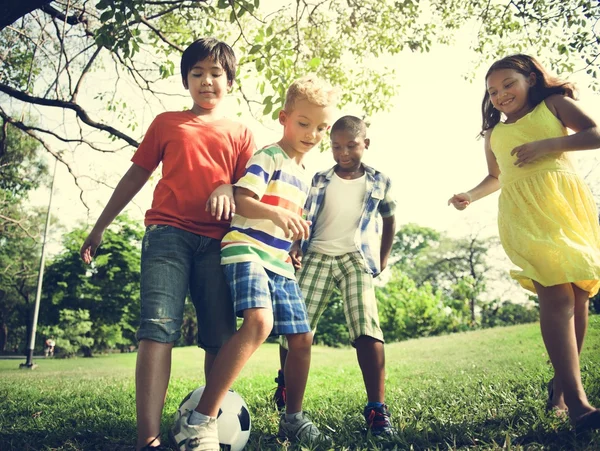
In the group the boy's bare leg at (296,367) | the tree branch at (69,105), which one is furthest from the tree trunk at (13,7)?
the boy's bare leg at (296,367)

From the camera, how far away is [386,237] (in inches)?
138

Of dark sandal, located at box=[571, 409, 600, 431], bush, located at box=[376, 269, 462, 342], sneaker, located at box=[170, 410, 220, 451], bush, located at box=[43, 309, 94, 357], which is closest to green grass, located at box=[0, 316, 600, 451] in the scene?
dark sandal, located at box=[571, 409, 600, 431]

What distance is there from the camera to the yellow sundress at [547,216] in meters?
2.44

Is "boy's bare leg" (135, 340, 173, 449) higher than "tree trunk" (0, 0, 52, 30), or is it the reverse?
"tree trunk" (0, 0, 52, 30)

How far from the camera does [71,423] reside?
3.33 meters

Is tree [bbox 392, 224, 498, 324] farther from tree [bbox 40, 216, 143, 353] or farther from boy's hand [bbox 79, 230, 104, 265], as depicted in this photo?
boy's hand [bbox 79, 230, 104, 265]

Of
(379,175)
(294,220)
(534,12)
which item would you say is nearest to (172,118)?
(294,220)

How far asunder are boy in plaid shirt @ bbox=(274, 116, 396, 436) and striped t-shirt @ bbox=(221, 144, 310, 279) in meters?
0.67

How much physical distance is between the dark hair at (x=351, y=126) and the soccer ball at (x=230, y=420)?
1.84 meters

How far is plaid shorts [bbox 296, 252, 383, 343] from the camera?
288cm

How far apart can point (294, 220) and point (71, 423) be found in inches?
92.3

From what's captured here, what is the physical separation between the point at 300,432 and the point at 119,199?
1.58 meters

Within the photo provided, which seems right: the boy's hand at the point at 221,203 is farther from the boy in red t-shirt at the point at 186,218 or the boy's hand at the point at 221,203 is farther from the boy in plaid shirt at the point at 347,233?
the boy in plaid shirt at the point at 347,233

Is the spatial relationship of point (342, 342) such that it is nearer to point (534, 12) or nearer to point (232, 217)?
point (534, 12)
